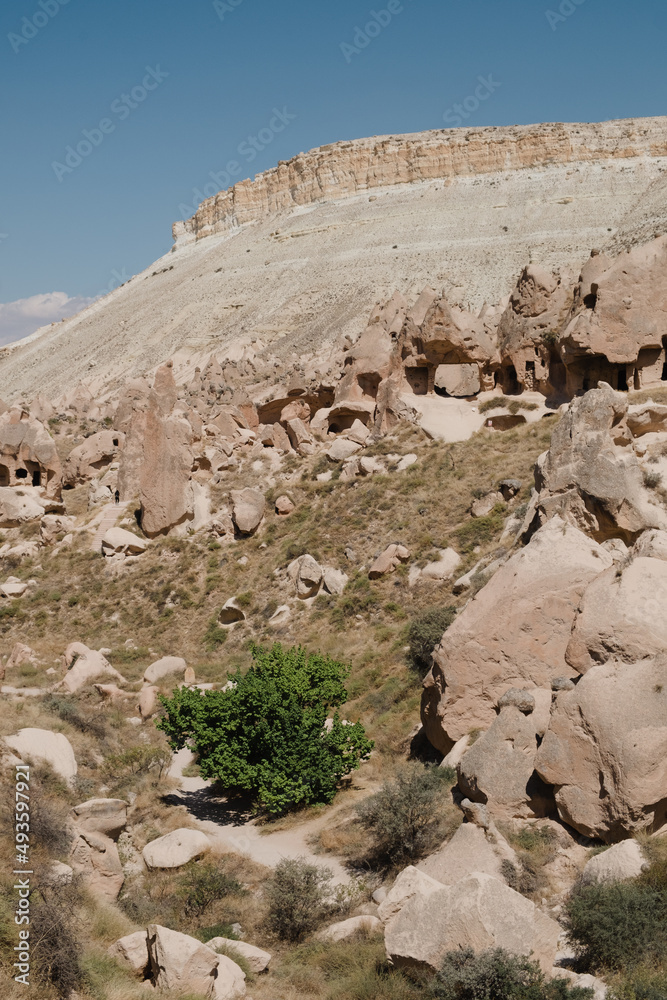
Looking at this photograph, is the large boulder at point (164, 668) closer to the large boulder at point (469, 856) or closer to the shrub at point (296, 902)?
the shrub at point (296, 902)

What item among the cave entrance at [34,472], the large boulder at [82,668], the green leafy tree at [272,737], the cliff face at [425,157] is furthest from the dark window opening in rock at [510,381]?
the cliff face at [425,157]

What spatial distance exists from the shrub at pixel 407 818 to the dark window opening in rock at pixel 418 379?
17007 mm

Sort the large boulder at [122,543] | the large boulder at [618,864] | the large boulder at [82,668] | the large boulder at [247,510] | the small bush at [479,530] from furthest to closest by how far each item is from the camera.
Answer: the large boulder at [122,543]
the large boulder at [247,510]
the small bush at [479,530]
the large boulder at [82,668]
the large boulder at [618,864]

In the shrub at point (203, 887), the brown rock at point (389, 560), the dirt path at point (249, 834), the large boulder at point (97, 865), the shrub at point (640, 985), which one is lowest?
the dirt path at point (249, 834)

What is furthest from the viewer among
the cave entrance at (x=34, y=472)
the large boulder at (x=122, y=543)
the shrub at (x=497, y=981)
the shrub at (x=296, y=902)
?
the cave entrance at (x=34, y=472)

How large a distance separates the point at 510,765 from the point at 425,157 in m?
88.9

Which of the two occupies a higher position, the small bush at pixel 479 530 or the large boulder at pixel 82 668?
the small bush at pixel 479 530

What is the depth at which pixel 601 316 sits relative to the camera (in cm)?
2023

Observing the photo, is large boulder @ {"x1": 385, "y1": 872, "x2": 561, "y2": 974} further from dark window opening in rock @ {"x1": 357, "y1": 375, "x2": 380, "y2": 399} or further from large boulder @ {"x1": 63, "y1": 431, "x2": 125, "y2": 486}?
large boulder @ {"x1": 63, "y1": 431, "x2": 125, "y2": 486}

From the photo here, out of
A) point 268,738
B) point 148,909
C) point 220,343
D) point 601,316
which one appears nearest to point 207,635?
point 268,738

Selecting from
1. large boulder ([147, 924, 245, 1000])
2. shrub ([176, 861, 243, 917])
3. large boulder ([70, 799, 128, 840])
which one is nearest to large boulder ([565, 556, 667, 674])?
shrub ([176, 861, 243, 917])

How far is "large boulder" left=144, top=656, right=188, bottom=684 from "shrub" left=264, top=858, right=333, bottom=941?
8873 millimetres

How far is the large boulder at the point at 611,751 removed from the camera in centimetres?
→ 732

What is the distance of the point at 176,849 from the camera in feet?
31.0
